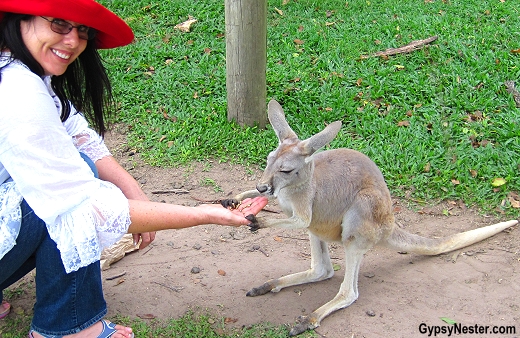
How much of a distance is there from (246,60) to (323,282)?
1.99 metres

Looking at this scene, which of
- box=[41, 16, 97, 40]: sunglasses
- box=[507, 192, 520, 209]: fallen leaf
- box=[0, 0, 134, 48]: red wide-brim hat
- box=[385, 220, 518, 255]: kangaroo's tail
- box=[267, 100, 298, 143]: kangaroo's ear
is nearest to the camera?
box=[0, 0, 134, 48]: red wide-brim hat

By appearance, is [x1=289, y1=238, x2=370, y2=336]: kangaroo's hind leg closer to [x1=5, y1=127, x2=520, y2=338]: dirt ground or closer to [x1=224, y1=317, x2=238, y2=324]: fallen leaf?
[x1=5, y1=127, x2=520, y2=338]: dirt ground

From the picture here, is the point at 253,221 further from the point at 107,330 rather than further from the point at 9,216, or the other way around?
the point at 9,216

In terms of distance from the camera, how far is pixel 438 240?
133 inches

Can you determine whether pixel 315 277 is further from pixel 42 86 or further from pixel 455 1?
pixel 455 1

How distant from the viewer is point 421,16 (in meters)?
6.11

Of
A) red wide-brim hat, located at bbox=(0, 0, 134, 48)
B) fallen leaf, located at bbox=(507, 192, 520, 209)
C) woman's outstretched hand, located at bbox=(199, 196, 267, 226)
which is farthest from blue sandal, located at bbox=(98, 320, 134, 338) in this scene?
fallen leaf, located at bbox=(507, 192, 520, 209)

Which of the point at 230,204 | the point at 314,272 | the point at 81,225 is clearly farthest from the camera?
the point at 314,272

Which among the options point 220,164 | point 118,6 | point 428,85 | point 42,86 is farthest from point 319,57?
point 42,86

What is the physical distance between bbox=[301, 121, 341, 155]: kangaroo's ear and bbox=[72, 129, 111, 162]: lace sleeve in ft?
3.44

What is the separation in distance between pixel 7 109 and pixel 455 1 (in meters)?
5.69

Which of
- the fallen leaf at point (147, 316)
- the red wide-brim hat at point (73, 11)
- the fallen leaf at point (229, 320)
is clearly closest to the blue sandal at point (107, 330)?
the fallen leaf at point (147, 316)

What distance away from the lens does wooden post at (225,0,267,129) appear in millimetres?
4359

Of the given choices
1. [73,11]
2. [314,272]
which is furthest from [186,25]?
[73,11]
